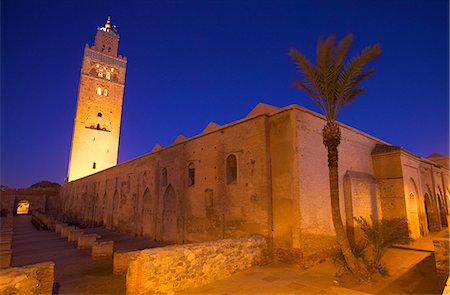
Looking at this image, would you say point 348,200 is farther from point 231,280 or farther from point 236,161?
point 231,280

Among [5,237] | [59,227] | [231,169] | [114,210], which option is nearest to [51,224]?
[59,227]

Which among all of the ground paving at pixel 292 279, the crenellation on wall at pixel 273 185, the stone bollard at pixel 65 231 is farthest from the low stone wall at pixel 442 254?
the stone bollard at pixel 65 231

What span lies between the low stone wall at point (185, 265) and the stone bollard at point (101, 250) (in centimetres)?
638

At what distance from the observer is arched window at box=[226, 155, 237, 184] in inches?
459

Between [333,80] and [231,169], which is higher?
[333,80]

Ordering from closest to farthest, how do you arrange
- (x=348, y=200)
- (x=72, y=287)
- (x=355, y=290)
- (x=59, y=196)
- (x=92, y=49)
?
(x=355, y=290), (x=72, y=287), (x=348, y=200), (x=92, y=49), (x=59, y=196)

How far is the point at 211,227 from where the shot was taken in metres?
12.1

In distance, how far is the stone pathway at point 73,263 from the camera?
7836mm

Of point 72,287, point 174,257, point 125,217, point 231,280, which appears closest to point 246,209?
point 231,280

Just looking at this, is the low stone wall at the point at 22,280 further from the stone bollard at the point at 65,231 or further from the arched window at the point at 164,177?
the stone bollard at the point at 65,231

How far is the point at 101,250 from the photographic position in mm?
11680

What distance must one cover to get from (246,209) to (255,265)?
7.69 feet

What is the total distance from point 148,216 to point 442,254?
15748mm

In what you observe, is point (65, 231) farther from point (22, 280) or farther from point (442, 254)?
point (442, 254)
